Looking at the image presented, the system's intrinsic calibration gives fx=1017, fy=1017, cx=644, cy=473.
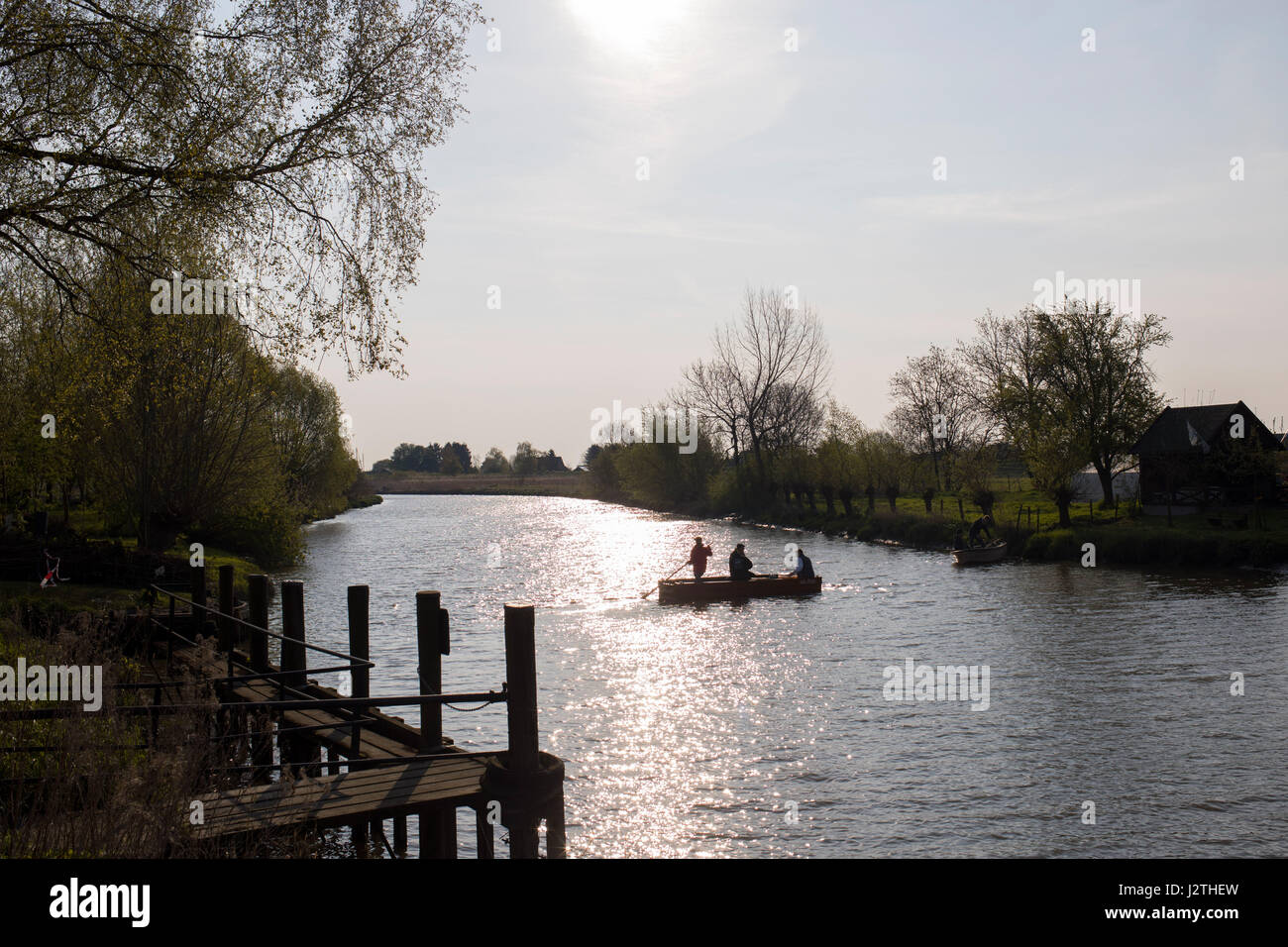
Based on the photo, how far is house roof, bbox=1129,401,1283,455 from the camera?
44.2 meters

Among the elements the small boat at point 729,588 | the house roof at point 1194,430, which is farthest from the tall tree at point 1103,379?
the small boat at point 729,588

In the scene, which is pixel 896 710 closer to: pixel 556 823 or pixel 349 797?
pixel 556 823

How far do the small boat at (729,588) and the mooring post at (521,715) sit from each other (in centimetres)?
2154

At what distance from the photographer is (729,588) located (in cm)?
3077

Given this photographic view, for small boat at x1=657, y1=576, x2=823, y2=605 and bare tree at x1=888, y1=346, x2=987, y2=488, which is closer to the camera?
small boat at x1=657, y1=576, x2=823, y2=605

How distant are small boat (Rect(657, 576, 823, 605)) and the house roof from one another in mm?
22442

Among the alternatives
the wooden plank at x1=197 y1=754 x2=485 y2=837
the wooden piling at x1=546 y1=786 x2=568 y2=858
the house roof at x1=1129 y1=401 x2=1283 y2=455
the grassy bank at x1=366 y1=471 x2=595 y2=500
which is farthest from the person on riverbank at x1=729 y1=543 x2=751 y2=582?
the grassy bank at x1=366 y1=471 x2=595 y2=500

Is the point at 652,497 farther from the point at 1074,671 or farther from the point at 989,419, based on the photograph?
the point at 1074,671

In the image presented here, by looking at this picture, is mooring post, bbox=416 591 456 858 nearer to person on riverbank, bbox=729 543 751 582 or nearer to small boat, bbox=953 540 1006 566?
person on riverbank, bbox=729 543 751 582

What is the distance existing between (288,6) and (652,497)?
73806mm

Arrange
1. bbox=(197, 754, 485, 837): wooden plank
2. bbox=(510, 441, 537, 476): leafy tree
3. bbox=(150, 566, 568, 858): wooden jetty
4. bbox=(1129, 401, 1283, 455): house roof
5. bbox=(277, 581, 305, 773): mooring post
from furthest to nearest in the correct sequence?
bbox=(510, 441, 537, 476): leafy tree < bbox=(1129, 401, 1283, 455): house roof < bbox=(277, 581, 305, 773): mooring post < bbox=(150, 566, 568, 858): wooden jetty < bbox=(197, 754, 485, 837): wooden plank

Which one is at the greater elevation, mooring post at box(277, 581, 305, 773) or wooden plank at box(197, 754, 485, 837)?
mooring post at box(277, 581, 305, 773)

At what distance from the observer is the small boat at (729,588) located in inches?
1201
